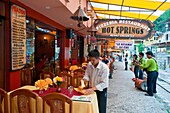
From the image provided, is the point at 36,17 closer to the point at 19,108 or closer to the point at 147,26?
the point at 19,108

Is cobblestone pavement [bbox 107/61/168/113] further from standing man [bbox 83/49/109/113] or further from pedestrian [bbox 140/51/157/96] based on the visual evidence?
standing man [bbox 83/49/109/113]

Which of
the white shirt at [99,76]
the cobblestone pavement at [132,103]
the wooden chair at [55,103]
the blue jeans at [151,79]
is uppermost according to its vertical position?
the white shirt at [99,76]

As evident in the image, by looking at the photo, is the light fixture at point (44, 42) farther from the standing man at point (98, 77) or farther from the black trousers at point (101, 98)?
the black trousers at point (101, 98)

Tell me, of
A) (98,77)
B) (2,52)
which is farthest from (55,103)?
(2,52)

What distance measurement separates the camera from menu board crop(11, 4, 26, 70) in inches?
177

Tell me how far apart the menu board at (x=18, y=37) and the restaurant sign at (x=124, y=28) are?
416cm

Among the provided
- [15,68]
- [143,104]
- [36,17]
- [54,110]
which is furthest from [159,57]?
[54,110]

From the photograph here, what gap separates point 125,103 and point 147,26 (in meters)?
3.97

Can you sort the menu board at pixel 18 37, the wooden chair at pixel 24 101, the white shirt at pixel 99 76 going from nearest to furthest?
the wooden chair at pixel 24 101
the white shirt at pixel 99 76
the menu board at pixel 18 37

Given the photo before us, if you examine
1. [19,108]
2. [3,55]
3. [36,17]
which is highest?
[36,17]

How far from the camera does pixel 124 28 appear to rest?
8695mm

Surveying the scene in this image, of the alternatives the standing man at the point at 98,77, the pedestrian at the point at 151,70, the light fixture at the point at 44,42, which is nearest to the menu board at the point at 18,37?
the standing man at the point at 98,77

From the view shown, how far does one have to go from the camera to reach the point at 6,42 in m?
4.40

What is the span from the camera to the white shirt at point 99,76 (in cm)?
351
